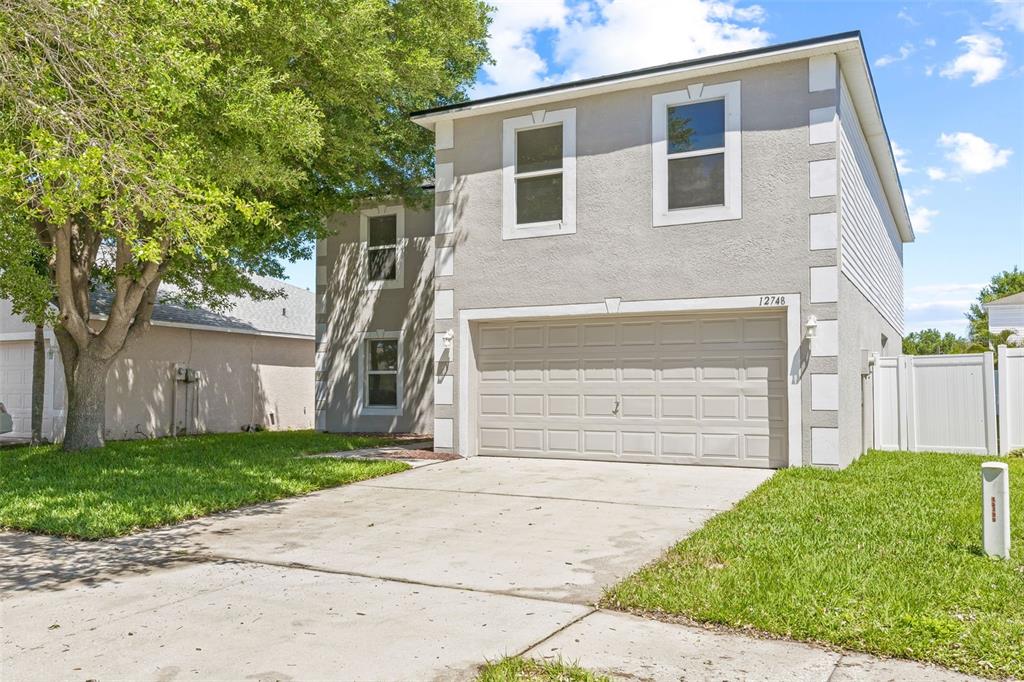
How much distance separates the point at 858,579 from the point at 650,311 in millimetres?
6831

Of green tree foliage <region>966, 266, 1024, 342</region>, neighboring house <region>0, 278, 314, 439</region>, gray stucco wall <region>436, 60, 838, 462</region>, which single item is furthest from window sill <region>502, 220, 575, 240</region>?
green tree foliage <region>966, 266, 1024, 342</region>

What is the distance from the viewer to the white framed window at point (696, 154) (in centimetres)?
1109

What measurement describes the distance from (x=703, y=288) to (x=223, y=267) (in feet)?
27.2

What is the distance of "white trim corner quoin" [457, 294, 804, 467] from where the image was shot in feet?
34.7

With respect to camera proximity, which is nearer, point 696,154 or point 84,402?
point 696,154

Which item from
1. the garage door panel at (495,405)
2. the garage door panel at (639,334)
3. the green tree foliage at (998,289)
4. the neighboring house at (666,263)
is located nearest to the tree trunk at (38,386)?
the neighboring house at (666,263)

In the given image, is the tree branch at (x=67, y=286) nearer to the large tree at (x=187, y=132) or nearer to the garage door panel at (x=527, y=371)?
the large tree at (x=187, y=132)

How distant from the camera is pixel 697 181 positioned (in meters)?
11.4

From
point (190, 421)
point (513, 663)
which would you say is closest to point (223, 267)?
point (190, 421)

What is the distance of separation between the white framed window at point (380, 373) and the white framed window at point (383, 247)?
1324 millimetres

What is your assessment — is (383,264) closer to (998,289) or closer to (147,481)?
(147,481)

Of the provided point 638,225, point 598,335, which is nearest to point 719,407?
point 598,335

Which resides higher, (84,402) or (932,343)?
(932,343)

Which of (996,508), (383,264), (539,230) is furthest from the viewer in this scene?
(383,264)
